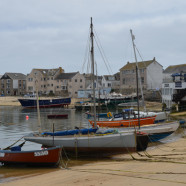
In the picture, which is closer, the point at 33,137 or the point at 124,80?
the point at 33,137

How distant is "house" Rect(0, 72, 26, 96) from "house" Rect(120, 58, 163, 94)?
6064cm

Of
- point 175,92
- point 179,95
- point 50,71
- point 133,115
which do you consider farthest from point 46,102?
point 133,115

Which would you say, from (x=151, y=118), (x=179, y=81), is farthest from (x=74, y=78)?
(x=151, y=118)

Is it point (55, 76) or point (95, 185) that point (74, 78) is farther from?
point (95, 185)

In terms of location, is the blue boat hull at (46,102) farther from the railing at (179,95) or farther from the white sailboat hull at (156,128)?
the white sailboat hull at (156,128)

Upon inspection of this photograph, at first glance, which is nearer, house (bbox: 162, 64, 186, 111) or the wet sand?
the wet sand

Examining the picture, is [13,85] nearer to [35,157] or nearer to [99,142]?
[99,142]

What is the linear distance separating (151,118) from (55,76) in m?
89.3

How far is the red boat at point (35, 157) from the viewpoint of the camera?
18.8 metres

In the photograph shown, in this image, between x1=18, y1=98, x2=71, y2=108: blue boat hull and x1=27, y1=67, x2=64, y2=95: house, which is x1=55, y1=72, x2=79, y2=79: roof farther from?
x1=18, y1=98, x2=71, y2=108: blue boat hull

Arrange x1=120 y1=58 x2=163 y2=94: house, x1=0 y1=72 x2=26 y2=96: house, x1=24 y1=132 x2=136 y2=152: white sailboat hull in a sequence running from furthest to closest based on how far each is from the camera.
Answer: x1=0 y1=72 x2=26 y2=96: house → x1=120 y1=58 x2=163 y2=94: house → x1=24 y1=132 x2=136 y2=152: white sailboat hull

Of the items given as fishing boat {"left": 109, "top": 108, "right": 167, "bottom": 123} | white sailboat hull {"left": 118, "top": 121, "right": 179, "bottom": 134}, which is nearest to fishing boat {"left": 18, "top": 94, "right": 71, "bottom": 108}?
fishing boat {"left": 109, "top": 108, "right": 167, "bottom": 123}

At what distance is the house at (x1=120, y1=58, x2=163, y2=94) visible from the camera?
91438mm

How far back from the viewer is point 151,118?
3372 cm
